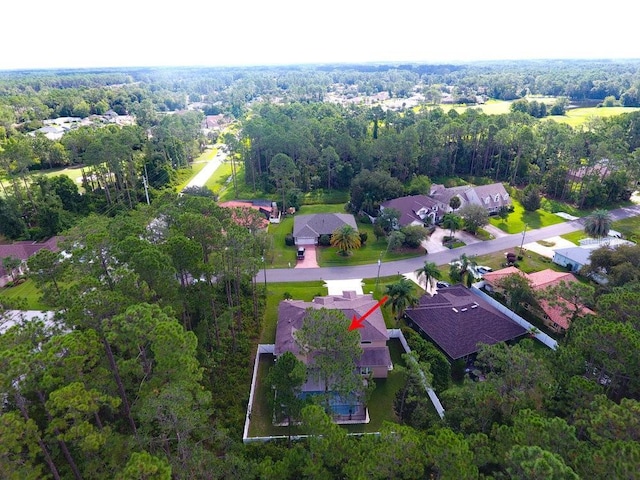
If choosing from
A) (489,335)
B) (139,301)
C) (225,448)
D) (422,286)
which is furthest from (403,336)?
(139,301)

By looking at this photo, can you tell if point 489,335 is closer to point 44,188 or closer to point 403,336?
point 403,336

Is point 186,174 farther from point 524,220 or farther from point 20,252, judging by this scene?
point 524,220

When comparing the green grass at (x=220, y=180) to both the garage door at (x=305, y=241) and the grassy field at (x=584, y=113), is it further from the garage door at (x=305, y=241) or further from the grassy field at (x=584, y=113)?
the grassy field at (x=584, y=113)

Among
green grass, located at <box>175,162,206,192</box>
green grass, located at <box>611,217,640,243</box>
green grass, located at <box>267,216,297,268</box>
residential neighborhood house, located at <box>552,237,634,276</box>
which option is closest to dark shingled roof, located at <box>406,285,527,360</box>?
residential neighborhood house, located at <box>552,237,634,276</box>

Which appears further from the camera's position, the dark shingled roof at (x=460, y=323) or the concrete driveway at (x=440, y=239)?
the concrete driveway at (x=440, y=239)

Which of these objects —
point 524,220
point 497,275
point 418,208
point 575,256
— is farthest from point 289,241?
point 524,220

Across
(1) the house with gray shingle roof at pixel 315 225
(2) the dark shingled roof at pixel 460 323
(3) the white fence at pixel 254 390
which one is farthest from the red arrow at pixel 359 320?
(1) the house with gray shingle roof at pixel 315 225
